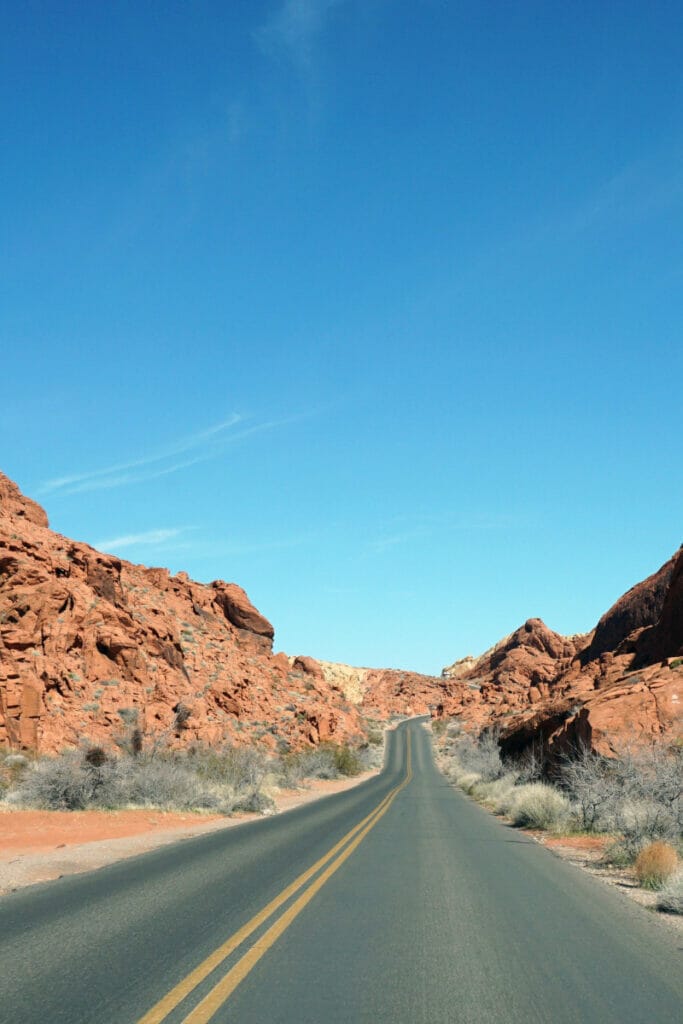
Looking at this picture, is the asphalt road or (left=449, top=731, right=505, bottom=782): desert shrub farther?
(left=449, top=731, right=505, bottom=782): desert shrub

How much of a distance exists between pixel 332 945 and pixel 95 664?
94.4 feet

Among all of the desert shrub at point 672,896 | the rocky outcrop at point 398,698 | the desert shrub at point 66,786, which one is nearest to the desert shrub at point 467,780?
the desert shrub at point 66,786

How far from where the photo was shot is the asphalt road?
559 centimetres

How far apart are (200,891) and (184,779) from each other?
51.7 feet

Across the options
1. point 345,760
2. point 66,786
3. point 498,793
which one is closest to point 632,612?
point 345,760

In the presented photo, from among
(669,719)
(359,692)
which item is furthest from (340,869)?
(359,692)

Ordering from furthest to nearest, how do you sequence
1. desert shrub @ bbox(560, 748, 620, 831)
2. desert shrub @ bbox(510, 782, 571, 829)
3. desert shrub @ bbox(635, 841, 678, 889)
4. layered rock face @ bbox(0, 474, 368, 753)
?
layered rock face @ bbox(0, 474, 368, 753), desert shrub @ bbox(510, 782, 571, 829), desert shrub @ bbox(560, 748, 620, 831), desert shrub @ bbox(635, 841, 678, 889)

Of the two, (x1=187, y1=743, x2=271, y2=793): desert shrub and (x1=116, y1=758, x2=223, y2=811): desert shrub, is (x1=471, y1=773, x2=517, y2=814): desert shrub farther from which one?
(x1=116, y1=758, x2=223, y2=811): desert shrub

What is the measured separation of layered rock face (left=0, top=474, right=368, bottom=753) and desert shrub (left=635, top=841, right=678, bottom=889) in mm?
21403

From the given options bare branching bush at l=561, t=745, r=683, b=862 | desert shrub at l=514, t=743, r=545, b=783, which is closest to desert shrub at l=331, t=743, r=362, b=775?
desert shrub at l=514, t=743, r=545, b=783

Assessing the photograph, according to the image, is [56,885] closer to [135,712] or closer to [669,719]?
[669,719]

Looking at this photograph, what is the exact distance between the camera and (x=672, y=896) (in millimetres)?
10078

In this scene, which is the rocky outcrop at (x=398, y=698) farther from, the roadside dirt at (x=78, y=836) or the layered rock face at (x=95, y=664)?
the roadside dirt at (x=78, y=836)

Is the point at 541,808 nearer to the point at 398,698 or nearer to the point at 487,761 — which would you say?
the point at 487,761
